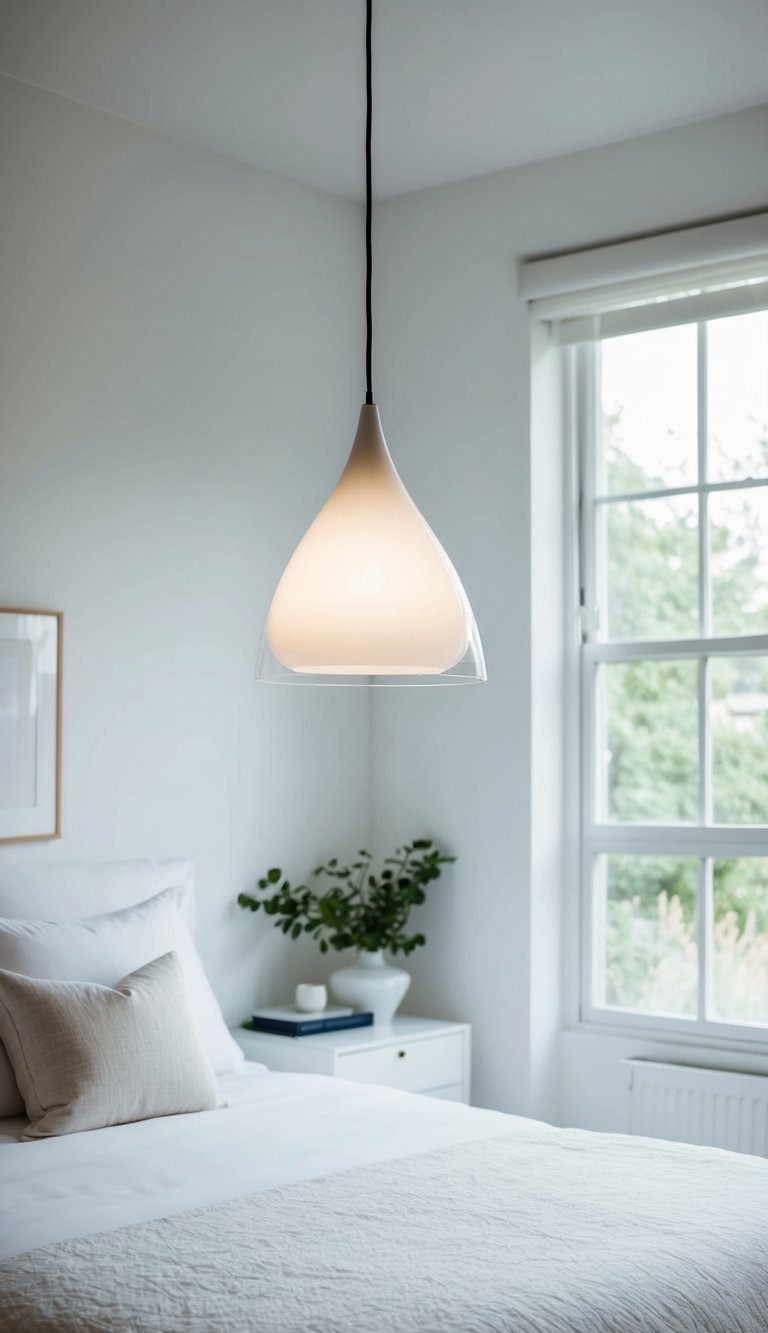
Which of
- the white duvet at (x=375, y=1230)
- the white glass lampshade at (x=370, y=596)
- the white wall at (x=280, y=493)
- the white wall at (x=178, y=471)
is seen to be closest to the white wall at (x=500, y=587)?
the white wall at (x=280, y=493)

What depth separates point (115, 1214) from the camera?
7.04ft

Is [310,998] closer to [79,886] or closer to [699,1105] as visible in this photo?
[79,886]

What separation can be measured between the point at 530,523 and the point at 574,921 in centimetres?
108

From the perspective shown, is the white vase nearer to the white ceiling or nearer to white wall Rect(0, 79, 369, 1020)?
white wall Rect(0, 79, 369, 1020)

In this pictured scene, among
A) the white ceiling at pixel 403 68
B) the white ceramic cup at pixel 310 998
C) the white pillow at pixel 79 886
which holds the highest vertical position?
the white ceiling at pixel 403 68

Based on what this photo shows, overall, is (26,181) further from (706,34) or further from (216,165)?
(706,34)

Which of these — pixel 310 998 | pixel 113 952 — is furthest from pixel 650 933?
pixel 113 952

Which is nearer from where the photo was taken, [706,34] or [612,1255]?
[612,1255]

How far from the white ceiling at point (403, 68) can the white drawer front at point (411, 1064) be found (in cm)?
231

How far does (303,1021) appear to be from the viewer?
353cm

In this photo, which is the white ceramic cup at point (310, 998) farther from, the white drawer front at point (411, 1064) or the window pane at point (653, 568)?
the window pane at point (653, 568)

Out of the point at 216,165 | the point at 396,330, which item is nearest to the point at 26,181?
the point at 216,165

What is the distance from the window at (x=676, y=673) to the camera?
141 inches

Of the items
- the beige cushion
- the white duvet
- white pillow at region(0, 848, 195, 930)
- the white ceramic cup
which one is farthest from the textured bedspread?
the white ceramic cup
